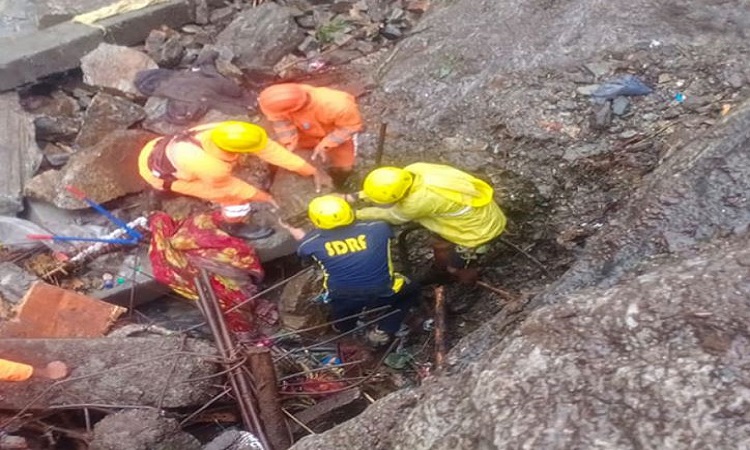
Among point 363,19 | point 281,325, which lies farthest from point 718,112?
point 363,19

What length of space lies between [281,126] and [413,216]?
4.92ft

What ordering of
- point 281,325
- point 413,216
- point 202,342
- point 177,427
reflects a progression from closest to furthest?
point 177,427, point 202,342, point 413,216, point 281,325

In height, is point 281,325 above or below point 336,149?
below

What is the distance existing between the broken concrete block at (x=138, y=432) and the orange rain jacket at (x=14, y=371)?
0.61 m

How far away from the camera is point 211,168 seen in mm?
6492

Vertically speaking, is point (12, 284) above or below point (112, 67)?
below

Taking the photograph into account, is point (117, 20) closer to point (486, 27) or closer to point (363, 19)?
point (363, 19)

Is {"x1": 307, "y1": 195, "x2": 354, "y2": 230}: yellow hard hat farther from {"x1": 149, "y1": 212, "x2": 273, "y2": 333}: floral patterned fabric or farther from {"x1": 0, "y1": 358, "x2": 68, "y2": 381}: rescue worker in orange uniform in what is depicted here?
{"x1": 0, "y1": 358, "x2": 68, "y2": 381}: rescue worker in orange uniform

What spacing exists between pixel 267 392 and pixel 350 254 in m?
1.17

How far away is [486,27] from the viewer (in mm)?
7773

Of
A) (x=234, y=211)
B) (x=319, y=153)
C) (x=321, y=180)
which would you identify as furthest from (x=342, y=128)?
(x=234, y=211)

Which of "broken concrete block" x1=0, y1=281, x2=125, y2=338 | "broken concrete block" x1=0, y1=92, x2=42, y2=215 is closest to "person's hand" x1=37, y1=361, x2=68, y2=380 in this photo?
"broken concrete block" x1=0, y1=281, x2=125, y2=338

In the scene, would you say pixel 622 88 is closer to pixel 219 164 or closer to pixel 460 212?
pixel 460 212

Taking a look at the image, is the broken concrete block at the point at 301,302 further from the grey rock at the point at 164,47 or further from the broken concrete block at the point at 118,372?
the grey rock at the point at 164,47
